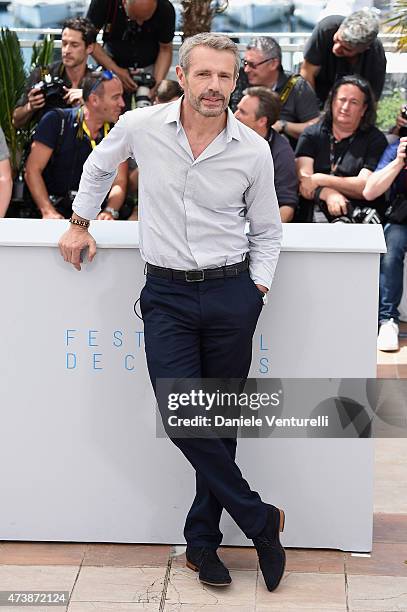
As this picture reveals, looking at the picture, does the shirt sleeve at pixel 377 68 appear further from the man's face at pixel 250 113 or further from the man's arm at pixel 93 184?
the man's arm at pixel 93 184

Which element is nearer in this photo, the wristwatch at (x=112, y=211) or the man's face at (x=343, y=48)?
the wristwatch at (x=112, y=211)

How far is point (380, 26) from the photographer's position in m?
7.67

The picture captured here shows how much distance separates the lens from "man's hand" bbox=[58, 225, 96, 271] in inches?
146

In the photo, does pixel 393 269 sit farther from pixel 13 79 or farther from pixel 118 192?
pixel 13 79

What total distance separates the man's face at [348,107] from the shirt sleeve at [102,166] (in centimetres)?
319

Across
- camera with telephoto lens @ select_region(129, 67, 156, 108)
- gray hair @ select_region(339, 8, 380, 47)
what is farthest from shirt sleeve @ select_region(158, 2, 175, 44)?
gray hair @ select_region(339, 8, 380, 47)

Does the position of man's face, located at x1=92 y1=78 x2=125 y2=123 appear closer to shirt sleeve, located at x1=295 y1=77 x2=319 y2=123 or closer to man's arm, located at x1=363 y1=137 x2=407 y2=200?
shirt sleeve, located at x1=295 y1=77 x2=319 y2=123

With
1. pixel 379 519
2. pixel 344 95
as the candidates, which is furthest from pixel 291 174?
pixel 379 519

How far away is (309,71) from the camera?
752 centimetres

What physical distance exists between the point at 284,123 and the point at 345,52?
714 mm

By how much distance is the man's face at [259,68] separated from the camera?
275 inches

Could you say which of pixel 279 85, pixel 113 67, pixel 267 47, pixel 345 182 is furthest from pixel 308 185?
pixel 113 67

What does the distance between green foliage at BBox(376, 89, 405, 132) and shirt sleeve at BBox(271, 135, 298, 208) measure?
1.66 meters

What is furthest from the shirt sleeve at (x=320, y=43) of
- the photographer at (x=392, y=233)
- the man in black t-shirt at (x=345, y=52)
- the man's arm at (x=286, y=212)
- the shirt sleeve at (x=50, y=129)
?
the shirt sleeve at (x=50, y=129)
